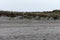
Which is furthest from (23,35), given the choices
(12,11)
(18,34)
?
(12,11)

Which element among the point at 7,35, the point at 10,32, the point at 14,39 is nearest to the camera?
the point at 14,39

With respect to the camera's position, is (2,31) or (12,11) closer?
(2,31)

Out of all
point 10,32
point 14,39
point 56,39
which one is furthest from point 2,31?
point 56,39

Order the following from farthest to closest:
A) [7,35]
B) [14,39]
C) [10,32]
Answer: [10,32], [7,35], [14,39]

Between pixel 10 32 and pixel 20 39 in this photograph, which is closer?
pixel 20 39

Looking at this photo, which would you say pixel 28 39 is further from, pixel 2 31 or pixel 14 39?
pixel 2 31

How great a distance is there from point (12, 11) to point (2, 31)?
52.7 feet

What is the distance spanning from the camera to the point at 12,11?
32094 millimetres

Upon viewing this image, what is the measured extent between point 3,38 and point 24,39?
1113mm

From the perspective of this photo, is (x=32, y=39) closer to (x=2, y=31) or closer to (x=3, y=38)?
(x=3, y=38)

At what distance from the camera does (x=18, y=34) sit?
1525 centimetres

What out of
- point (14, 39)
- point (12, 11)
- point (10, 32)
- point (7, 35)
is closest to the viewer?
point (14, 39)

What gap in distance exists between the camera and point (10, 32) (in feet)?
52.1

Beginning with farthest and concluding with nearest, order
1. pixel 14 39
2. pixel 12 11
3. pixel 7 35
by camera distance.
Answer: pixel 12 11 < pixel 7 35 < pixel 14 39
